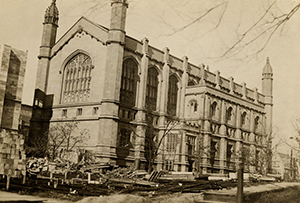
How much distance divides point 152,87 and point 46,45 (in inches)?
516

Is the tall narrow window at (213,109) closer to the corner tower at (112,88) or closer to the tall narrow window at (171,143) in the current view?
the tall narrow window at (171,143)

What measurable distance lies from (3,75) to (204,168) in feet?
83.3

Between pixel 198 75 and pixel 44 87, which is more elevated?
pixel 198 75

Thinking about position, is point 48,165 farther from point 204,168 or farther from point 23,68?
point 204,168

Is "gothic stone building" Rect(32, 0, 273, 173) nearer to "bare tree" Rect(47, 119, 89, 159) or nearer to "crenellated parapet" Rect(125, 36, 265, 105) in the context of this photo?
"crenellated parapet" Rect(125, 36, 265, 105)

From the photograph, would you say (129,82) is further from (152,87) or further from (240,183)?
(240,183)

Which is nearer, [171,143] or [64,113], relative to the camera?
[64,113]

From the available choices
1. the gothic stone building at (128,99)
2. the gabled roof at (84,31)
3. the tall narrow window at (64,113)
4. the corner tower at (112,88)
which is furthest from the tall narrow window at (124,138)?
the gabled roof at (84,31)

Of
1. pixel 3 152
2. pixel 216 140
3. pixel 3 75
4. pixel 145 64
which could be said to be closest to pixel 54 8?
pixel 145 64

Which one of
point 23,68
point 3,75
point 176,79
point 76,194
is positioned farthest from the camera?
point 176,79

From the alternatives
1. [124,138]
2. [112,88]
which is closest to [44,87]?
[112,88]

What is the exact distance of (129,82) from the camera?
37719mm

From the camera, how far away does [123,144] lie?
35.1 meters

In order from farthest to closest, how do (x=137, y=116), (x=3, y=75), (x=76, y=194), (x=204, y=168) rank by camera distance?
(x=204, y=168)
(x=137, y=116)
(x=3, y=75)
(x=76, y=194)
